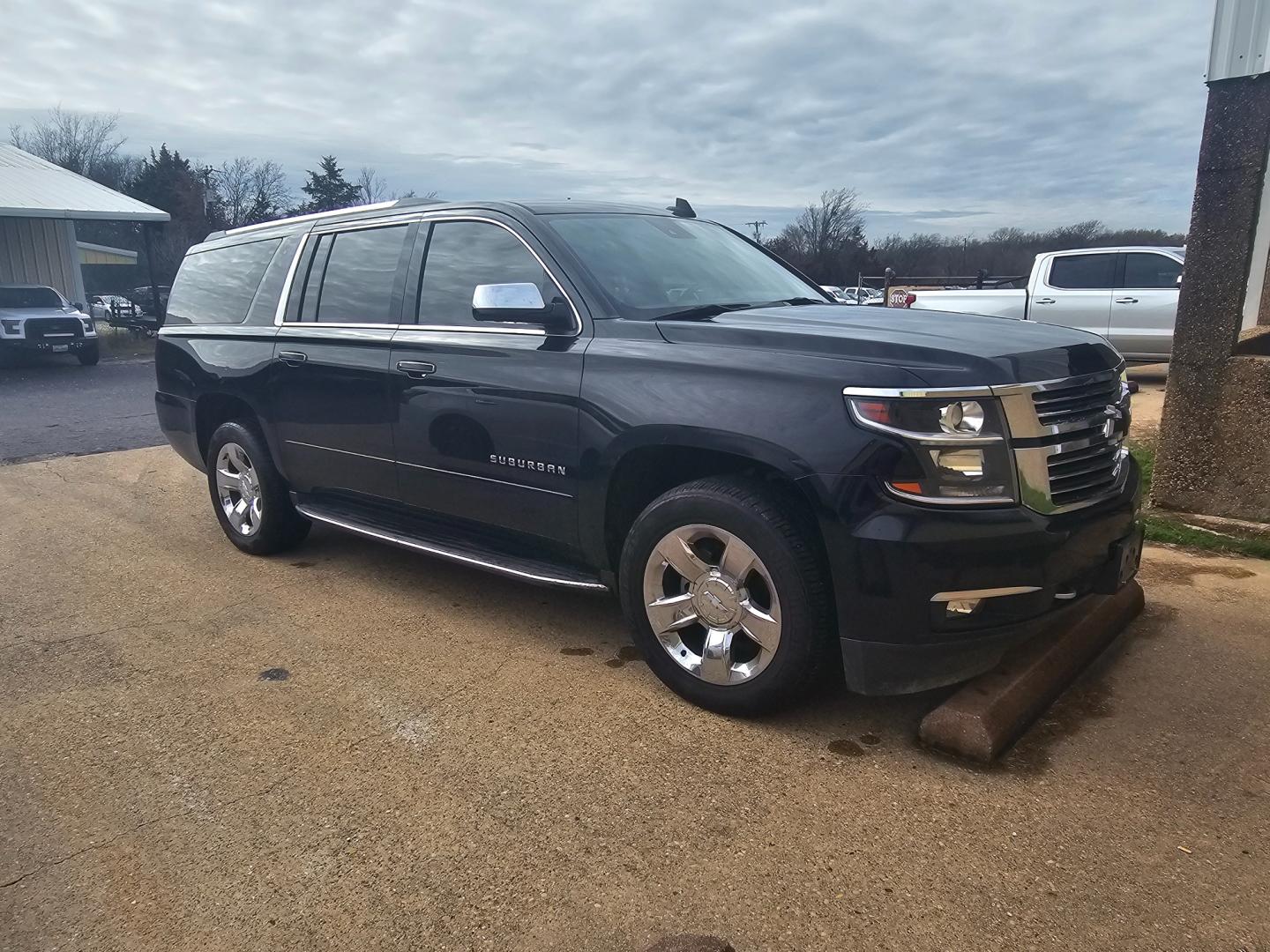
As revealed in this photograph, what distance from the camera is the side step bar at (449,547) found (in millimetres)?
3709

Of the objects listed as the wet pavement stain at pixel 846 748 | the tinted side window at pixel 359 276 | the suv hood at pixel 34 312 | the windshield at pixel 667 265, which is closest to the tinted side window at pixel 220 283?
the tinted side window at pixel 359 276

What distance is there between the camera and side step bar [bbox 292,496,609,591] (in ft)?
12.2

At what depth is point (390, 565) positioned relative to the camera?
5.27 meters

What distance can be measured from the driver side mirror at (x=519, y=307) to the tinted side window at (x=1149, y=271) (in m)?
11.2

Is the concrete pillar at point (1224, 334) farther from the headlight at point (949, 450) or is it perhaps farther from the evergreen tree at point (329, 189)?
the evergreen tree at point (329, 189)

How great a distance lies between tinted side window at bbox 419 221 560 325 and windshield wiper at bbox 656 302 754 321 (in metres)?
0.53

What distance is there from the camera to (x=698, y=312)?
370 centimetres

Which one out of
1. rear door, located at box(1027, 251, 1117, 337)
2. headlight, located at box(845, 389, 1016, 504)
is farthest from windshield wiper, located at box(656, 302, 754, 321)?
rear door, located at box(1027, 251, 1117, 337)

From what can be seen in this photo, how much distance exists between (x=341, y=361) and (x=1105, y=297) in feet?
36.6

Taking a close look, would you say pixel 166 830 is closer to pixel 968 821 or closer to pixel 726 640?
pixel 726 640

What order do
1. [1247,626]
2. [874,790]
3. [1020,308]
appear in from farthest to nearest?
[1020,308] < [1247,626] < [874,790]

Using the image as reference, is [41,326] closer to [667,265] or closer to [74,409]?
[74,409]

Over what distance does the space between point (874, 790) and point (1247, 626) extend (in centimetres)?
225

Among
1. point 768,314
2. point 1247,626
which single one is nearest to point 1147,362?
point 1247,626
